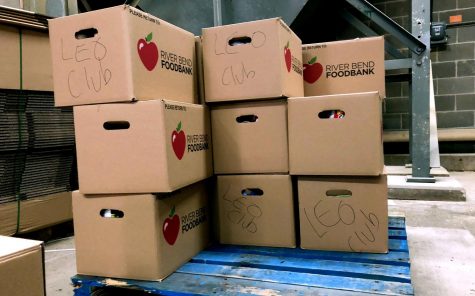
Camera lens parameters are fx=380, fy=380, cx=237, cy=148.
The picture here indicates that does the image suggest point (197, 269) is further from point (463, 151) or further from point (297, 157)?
point (463, 151)

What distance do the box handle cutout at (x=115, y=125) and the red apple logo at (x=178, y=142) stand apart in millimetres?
167

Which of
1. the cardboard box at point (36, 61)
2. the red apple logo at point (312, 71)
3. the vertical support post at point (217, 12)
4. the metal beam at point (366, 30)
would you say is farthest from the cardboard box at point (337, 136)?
the metal beam at point (366, 30)

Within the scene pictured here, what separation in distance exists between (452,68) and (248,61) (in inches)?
156

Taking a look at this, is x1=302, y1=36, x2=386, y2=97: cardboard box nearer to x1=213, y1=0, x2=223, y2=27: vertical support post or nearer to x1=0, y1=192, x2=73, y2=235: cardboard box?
x1=213, y1=0, x2=223, y2=27: vertical support post

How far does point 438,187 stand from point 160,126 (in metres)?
2.58

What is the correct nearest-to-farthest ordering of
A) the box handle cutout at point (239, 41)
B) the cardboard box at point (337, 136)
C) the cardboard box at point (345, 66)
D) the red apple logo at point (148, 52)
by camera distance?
the red apple logo at point (148, 52)
the cardboard box at point (337, 136)
the box handle cutout at point (239, 41)
the cardboard box at point (345, 66)

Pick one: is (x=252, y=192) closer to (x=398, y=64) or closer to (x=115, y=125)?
(x=115, y=125)

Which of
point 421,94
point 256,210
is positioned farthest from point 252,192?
point 421,94

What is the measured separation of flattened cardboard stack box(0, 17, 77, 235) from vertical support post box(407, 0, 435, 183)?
2.62 m

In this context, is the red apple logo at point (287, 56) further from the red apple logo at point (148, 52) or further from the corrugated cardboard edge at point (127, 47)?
the corrugated cardboard edge at point (127, 47)

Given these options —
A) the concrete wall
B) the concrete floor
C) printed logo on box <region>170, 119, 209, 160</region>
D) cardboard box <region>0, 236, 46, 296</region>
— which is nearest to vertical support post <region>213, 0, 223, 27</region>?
printed logo on box <region>170, 119, 209, 160</region>

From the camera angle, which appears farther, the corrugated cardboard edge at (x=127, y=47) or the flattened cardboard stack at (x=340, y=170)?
the flattened cardboard stack at (x=340, y=170)

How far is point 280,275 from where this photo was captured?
130cm

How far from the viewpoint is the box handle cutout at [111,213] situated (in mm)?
1370
